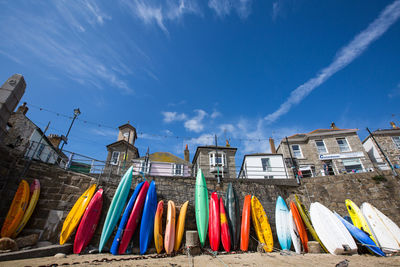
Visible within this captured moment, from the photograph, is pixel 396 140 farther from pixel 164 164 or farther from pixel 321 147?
pixel 164 164

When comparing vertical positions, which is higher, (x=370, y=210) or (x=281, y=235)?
(x=370, y=210)

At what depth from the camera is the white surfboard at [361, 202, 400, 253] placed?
5.20 metres

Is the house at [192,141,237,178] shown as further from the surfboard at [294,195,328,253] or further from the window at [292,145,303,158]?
the surfboard at [294,195,328,253]

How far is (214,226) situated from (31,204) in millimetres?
5399

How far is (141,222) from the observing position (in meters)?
5.13

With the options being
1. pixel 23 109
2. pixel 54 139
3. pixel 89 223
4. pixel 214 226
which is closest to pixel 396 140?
pixel 214 226

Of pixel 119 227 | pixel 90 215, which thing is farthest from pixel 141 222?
pixel 90 215

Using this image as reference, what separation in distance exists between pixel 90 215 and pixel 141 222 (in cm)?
150

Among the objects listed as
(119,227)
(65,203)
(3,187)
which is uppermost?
(3,187)

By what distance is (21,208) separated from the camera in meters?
4.31

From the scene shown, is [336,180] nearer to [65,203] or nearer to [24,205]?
[65,203]

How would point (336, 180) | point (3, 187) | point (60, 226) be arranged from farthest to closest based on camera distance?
1. point (336, 180)
2. point (60, 226)
3. point (3, 187)

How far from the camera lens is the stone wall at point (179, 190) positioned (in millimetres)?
4570

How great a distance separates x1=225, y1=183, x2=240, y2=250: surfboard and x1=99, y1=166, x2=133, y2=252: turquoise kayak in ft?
12.5
